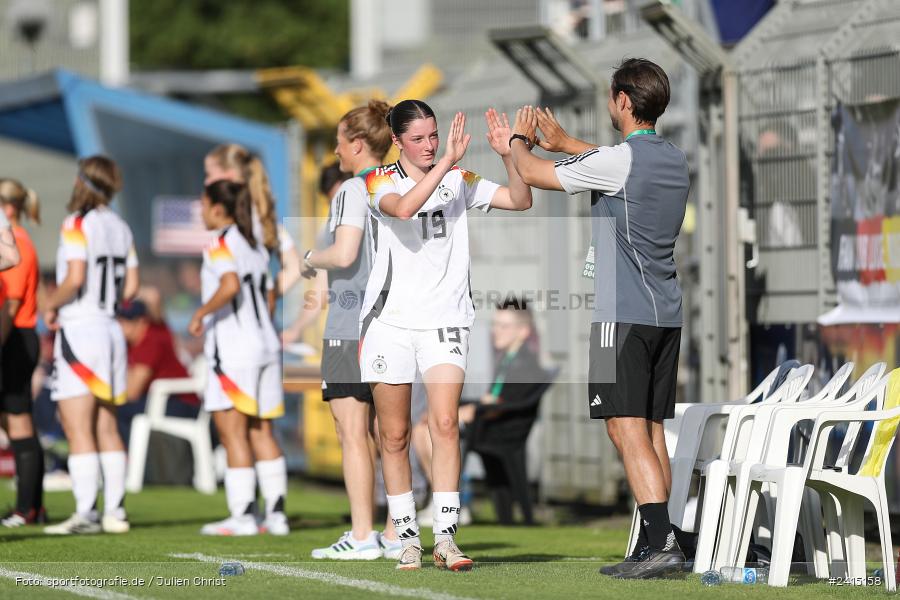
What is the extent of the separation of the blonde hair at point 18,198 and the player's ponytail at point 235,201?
1.24 metres

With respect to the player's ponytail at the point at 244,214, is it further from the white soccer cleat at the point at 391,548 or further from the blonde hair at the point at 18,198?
the white soccer cleat at the point at 391,548

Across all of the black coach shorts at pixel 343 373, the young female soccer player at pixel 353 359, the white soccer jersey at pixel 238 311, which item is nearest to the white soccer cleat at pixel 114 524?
the white soccer jersey at pixel 238 311

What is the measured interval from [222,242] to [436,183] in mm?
3473

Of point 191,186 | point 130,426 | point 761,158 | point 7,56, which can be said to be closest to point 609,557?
point 761,158

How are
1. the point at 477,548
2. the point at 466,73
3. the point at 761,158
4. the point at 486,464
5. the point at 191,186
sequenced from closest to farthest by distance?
the point at 477,548
the point at 761,158
the point at 486,464
the point at 466,73
the point at 191,186

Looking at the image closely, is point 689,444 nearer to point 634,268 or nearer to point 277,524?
point 634,268

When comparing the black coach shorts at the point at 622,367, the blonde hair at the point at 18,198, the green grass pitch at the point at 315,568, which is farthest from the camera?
the blonde hair at the point at 18,198

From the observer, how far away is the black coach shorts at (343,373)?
325 inches

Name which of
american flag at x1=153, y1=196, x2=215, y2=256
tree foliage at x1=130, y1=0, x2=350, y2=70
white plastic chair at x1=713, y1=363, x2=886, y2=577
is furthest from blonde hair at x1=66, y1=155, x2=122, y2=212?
tree foliage at x1=130, y1=0, x2=350, y2=70

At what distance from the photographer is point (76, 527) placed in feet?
32.6

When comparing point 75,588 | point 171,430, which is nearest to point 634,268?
point 75,588

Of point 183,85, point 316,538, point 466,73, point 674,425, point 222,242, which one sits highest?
point 183,85

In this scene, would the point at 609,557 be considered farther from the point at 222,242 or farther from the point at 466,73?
the point at 466,73

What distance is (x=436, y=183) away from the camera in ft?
22.4
